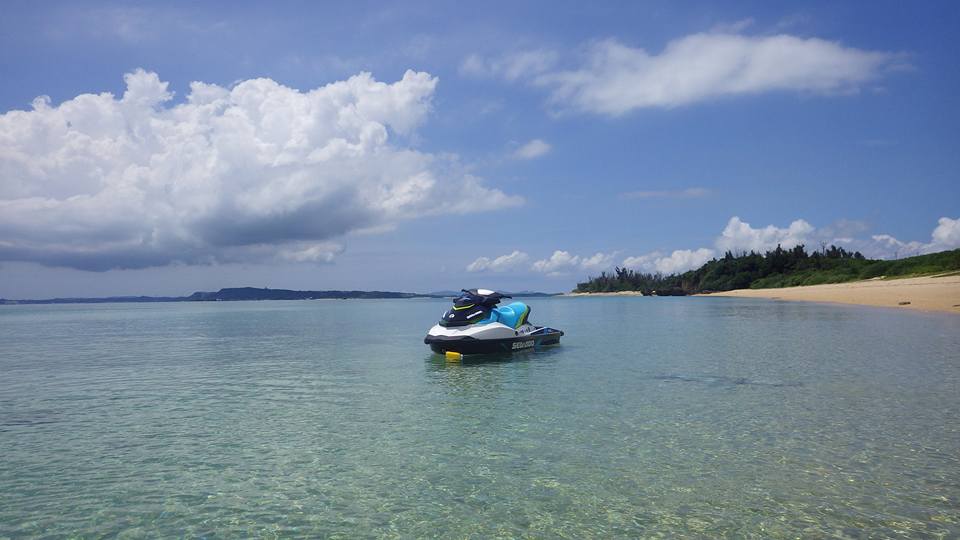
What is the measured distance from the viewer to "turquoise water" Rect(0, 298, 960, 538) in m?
8.03

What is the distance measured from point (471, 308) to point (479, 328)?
114 cm

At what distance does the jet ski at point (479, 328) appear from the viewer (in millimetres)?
25766

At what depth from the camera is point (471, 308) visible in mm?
26875

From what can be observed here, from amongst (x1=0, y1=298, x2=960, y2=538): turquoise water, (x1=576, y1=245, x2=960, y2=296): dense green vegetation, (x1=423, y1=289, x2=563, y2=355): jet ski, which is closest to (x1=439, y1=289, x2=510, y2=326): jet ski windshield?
(x1=423, y1=289, x2=563, y2=355): jet ski

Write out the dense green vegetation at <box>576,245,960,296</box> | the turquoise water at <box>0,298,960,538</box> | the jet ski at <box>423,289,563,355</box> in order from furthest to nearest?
the dense green vegetation at <box>576,245,960,296</box> < the jet ski at <box>423,289,563,355</box> < the turquoise water at <box>0,298,960,538</box>

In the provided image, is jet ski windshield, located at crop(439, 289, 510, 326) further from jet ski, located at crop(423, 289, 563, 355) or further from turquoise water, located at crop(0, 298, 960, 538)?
turquoise water, located at crop(0, 298, 960, 538)

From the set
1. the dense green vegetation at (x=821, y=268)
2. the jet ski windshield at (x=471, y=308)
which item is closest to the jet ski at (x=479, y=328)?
the jet ski windshield at (x=471, y=308)

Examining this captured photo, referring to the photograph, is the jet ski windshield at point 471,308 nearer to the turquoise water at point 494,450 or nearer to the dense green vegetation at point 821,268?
the turquoise water at point 494,450

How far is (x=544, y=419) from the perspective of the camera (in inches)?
550

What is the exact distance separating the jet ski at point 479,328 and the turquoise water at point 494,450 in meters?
2.32

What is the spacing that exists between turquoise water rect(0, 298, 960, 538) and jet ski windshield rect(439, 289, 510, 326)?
3414 millimetres

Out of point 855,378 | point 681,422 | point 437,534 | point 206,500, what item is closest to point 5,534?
point 206,500

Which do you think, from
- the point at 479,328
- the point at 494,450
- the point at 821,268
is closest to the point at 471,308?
the point at 479,328

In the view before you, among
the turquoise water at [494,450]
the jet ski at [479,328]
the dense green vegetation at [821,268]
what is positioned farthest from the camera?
the dense green vegetation at [821,268]
